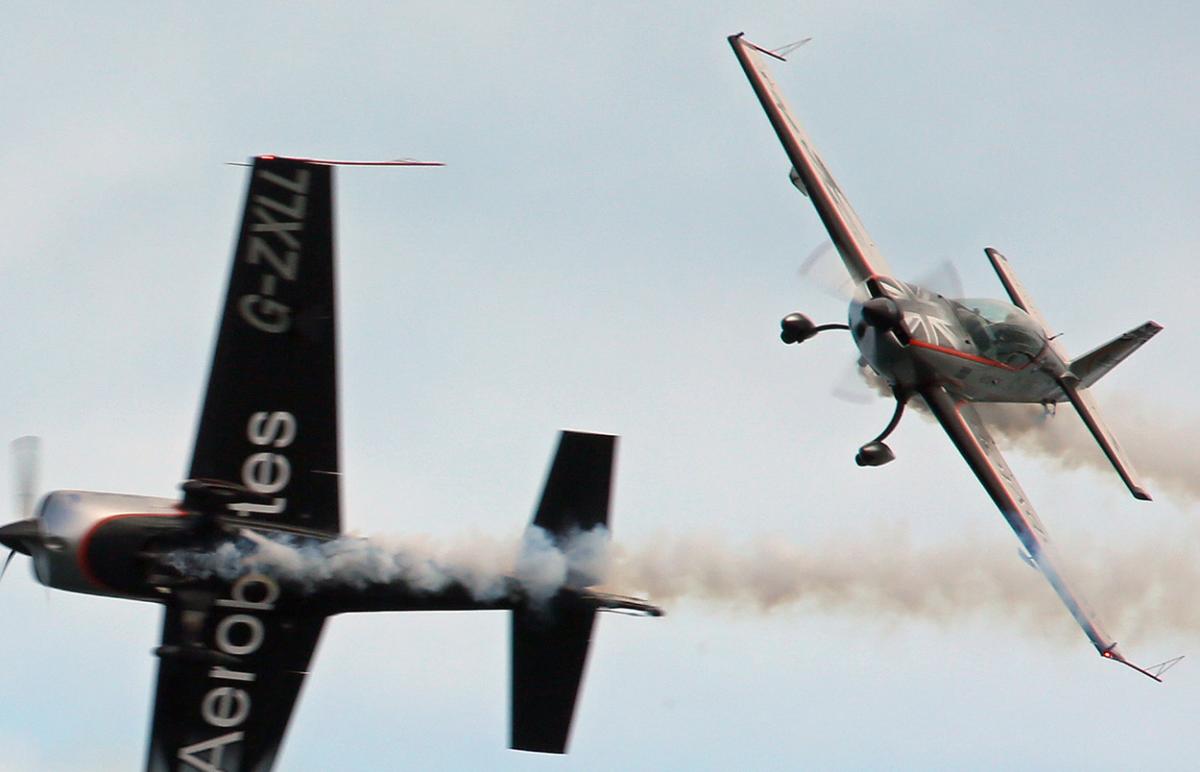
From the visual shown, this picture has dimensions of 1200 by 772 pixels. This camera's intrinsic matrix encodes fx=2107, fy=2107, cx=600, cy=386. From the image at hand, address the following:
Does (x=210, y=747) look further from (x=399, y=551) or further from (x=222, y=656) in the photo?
(x=399, y=551)

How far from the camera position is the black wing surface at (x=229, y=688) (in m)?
28.2

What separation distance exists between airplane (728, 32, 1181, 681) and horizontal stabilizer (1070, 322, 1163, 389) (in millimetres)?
18

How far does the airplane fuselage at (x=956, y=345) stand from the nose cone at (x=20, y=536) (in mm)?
13431

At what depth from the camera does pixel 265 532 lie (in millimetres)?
27750

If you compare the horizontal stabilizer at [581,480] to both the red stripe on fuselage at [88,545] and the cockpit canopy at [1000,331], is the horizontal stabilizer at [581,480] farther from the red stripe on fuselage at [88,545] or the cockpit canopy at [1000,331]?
the cockpit canopy at [1000,331]

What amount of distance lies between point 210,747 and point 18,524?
399 centimetres

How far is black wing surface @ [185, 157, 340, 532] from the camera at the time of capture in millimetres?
28016

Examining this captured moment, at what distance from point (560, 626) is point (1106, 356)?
14372 mm

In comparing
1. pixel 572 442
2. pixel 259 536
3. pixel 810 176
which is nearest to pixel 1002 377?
pixel 810 176

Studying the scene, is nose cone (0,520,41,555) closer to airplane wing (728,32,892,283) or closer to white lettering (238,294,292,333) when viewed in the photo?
white lettering (238,294,292,333)

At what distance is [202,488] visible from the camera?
89.7 ft

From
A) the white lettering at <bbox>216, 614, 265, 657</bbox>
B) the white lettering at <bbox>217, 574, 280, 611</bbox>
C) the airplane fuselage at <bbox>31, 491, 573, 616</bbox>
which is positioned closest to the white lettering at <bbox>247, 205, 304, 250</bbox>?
the airplane fuselage at <bbox>31, 491, 573, 616</bbox>

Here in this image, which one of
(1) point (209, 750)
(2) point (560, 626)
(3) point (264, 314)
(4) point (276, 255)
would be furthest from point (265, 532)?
(2) point (560, 626)

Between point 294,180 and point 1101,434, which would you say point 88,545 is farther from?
point 1101,434
